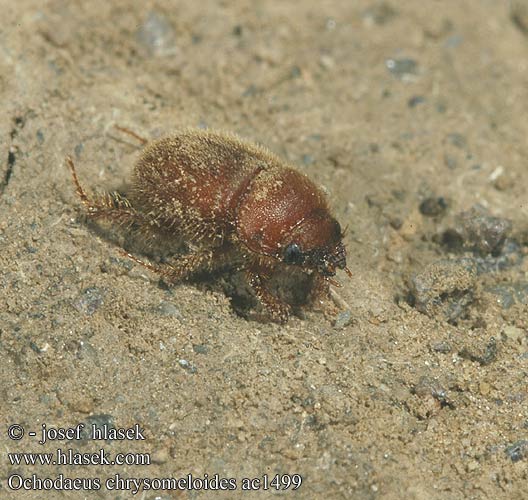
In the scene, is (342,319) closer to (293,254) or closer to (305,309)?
(305,309)

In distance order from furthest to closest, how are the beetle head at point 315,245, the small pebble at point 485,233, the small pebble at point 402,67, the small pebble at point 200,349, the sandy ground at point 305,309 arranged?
the small pebble at point 402,67 → the small pebble at point 485,233 → the beetle head at point 315,245 → the small pebble at point 200,349 → the sandy ground at point 305,309

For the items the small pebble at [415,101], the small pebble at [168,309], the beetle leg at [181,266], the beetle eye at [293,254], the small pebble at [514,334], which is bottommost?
the small pebble at [168,309]

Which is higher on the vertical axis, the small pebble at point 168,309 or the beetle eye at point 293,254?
the beetle eye at point 293,254

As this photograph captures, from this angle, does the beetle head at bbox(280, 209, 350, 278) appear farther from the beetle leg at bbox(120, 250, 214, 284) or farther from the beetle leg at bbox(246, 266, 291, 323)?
the beetle leg at bbox(120, 250, 214, 284)

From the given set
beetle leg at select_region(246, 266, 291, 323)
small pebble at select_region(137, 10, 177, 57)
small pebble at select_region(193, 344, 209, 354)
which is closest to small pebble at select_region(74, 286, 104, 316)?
small pebble at select_region(193, 344, 209, 354)

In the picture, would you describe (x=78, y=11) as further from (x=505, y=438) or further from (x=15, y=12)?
(x=505, y=438)

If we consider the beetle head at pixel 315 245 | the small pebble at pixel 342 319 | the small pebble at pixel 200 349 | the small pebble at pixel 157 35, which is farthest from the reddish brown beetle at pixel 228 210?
the small pebble at pixel 157 35

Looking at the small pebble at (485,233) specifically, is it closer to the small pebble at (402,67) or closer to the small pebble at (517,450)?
the small pebble at (517,450)
